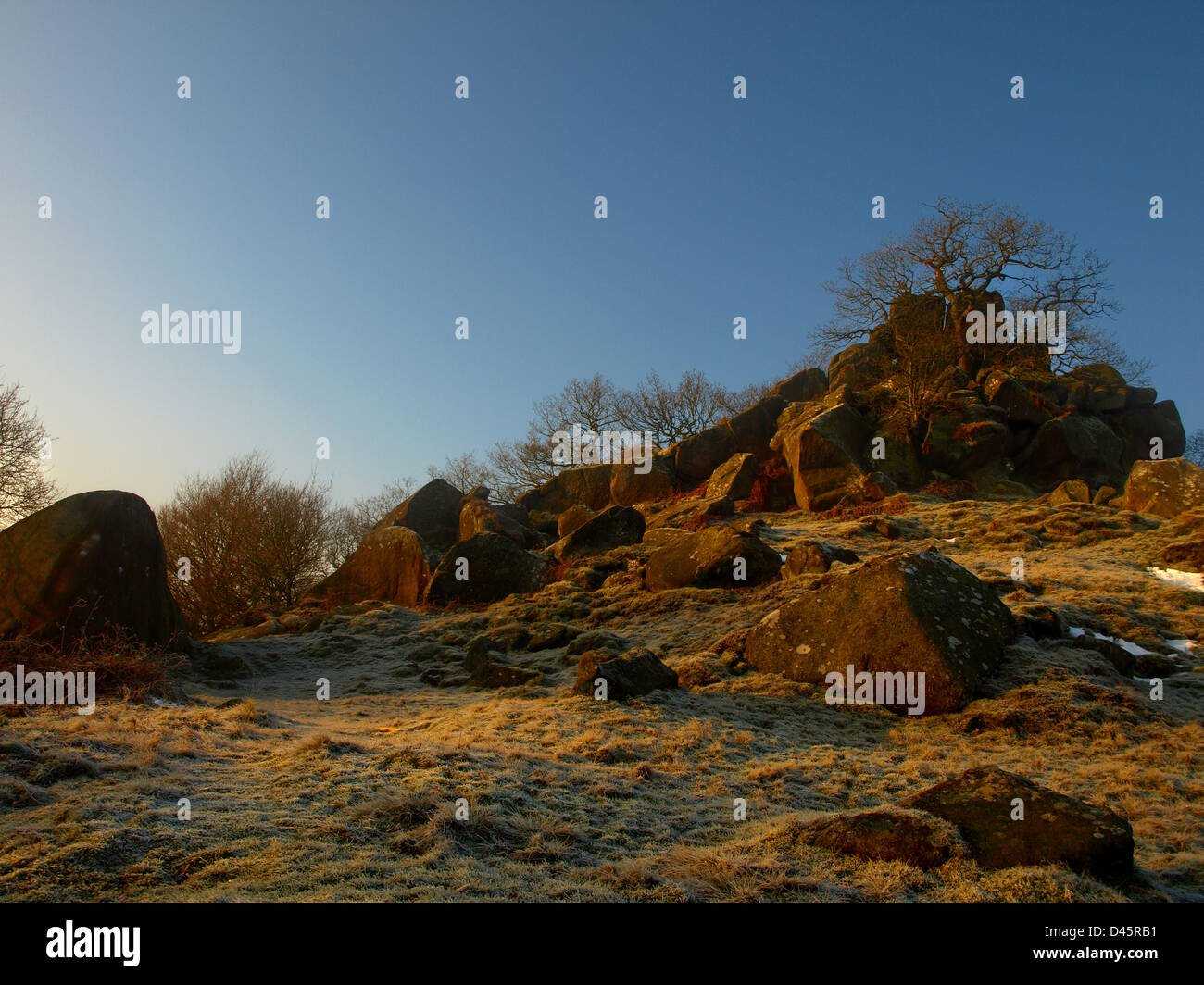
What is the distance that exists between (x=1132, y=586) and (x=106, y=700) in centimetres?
1667

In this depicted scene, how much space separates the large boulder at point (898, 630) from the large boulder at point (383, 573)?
13136mm

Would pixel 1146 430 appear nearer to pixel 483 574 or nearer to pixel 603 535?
pixel 603 535

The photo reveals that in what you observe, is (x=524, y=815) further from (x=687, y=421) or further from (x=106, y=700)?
(x=687, y=421)

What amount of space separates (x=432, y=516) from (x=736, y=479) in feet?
37.7

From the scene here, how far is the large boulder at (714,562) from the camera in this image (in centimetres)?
1549

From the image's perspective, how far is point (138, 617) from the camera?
505 inches

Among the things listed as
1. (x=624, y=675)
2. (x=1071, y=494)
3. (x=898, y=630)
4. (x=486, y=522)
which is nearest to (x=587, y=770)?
(x=624, y=675)

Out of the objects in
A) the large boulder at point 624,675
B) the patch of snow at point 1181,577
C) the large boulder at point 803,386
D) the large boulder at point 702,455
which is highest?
the large boulder at point 803,386

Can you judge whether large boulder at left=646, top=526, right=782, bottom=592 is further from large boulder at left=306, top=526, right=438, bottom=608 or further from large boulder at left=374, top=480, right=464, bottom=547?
large boulder at left=374, top=480, right=464, bottom=547

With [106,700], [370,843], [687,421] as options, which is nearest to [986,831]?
[370,843]

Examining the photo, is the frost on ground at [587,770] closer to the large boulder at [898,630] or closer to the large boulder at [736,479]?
the large boulder at [898,630]

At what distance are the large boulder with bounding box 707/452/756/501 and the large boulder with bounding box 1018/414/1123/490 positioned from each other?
10666 mm

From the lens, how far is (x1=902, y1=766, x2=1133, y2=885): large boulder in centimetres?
437

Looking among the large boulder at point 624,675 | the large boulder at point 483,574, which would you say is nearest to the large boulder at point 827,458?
the large boulder at point 483,574
